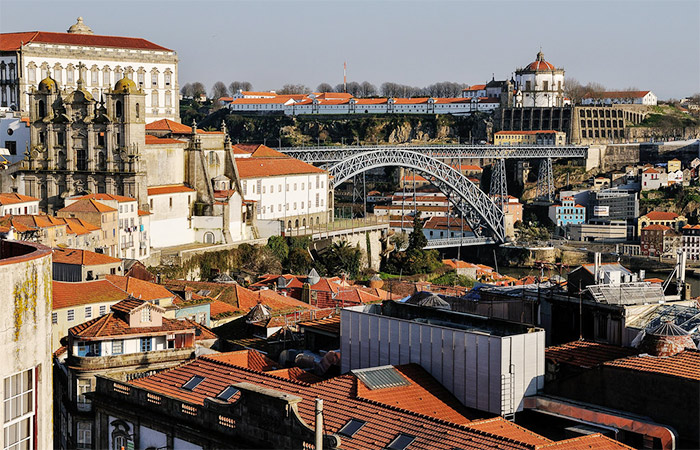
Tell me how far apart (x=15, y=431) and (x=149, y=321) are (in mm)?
11175

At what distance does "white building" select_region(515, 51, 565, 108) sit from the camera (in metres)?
88.7

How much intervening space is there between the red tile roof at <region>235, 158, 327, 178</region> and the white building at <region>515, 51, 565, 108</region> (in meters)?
42.5

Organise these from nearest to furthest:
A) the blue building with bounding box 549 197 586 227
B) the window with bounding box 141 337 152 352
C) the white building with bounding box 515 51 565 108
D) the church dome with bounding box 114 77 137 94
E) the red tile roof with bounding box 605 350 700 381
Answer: the red tile roof with bounding box 605 350 700 381 → the window with bounding box 141 337 152 352 → the church dome with bounding box 114 77 137 94 → the blue building with bounding box 549 197 586 227 → the white building with bounding box 515 51 565 108

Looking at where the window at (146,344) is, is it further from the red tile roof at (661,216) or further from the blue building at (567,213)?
the blue building at (567,213)

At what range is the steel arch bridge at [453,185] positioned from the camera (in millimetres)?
58344

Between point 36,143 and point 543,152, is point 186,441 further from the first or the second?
point 543,152

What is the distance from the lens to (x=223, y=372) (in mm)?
11680

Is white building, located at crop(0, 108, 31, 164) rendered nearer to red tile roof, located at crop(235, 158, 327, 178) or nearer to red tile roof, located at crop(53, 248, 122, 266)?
red tile roof, located at crop(235, 158, 327, 178)

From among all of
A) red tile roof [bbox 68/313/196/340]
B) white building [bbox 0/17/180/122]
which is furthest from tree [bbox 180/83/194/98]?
red tile roof [bbox 68/313/196/340]

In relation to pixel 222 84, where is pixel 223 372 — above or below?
below

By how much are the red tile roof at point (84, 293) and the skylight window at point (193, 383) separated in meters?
9.10

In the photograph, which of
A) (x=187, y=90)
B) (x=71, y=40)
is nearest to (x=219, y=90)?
(x=187, y=90)

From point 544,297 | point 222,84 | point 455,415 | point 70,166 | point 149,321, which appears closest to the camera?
point 455,415

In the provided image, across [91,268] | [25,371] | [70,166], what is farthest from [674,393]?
[70,166]
